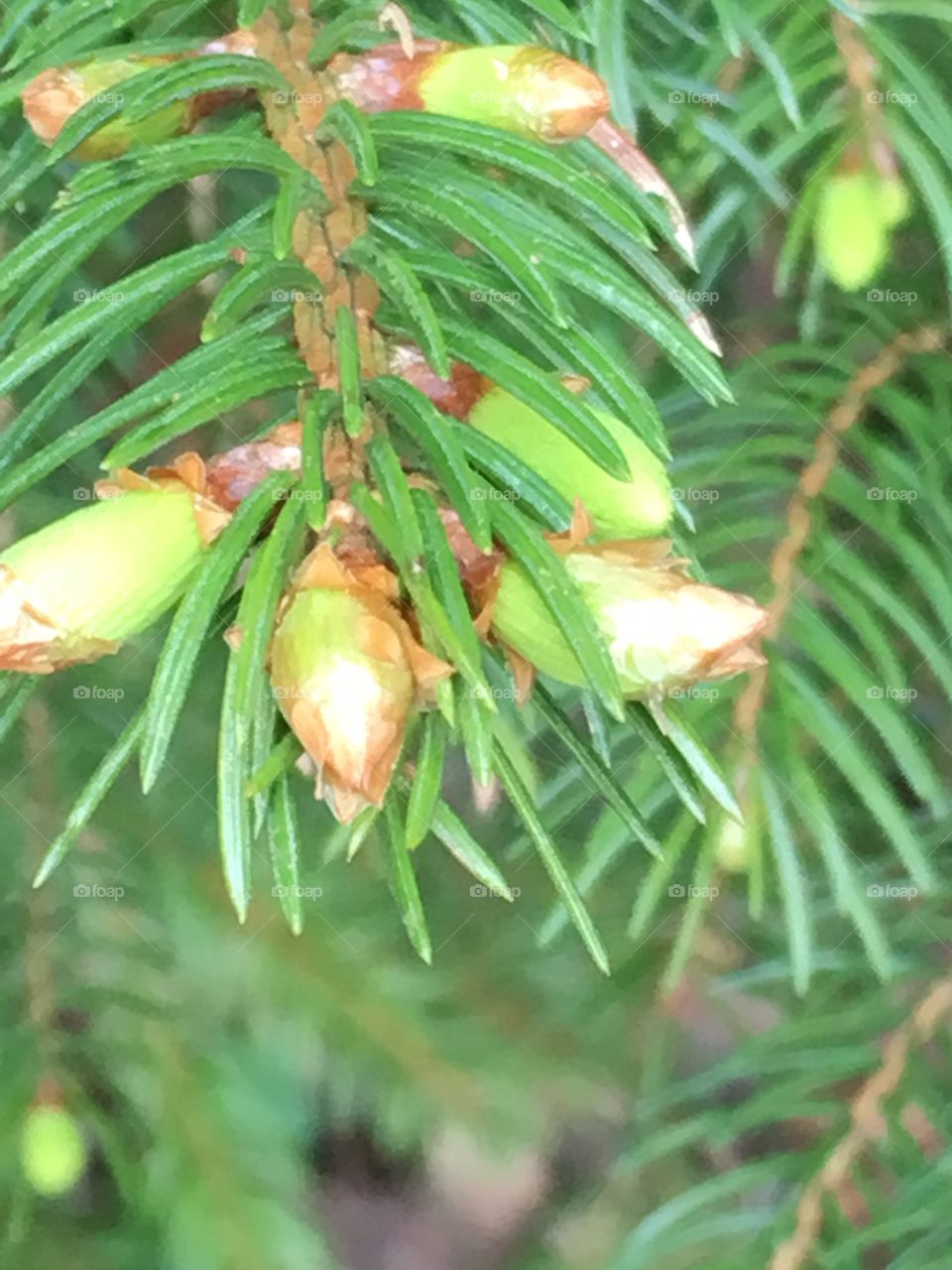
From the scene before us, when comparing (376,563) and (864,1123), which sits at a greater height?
(376,563)

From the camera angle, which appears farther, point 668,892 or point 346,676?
point 668,892

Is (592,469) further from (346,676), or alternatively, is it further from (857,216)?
(857,216)

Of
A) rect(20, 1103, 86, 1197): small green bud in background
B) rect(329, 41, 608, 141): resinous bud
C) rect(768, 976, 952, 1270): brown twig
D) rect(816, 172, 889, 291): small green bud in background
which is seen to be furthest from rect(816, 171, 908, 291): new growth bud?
rect(20, 1103, 86, 1197): small green bud in background

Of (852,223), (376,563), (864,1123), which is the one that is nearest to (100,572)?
(376,563)

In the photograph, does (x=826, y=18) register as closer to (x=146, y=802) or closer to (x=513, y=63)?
(x=513, y=63)

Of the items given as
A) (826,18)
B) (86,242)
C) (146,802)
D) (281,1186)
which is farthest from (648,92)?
(281,1186)

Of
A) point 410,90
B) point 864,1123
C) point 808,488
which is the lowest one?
point 864,1123
